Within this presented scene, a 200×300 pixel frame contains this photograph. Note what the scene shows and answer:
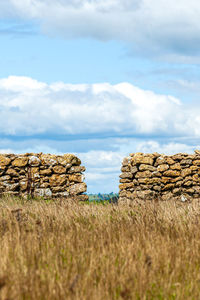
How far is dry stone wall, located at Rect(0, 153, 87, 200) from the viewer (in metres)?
16.3

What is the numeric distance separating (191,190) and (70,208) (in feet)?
32.6

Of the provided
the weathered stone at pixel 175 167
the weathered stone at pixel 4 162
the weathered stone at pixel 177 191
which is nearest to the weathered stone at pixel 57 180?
the weathered stone at pixel 4 162

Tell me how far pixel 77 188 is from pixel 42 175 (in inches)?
58.0

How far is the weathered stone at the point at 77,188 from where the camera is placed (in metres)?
16.5

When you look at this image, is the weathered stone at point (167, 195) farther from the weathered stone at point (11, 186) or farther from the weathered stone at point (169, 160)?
the weathered stone at point (11, 186)

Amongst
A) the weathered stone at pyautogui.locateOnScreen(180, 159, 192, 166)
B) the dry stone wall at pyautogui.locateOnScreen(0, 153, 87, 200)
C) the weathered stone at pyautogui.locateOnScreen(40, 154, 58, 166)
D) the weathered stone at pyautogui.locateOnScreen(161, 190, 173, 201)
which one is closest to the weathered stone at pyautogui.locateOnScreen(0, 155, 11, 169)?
the dry stone wall at pyautogui.locateOnScreen(0, 153, 87, 200)

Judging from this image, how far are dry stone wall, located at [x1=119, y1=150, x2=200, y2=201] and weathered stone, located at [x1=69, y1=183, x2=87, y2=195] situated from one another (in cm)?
193

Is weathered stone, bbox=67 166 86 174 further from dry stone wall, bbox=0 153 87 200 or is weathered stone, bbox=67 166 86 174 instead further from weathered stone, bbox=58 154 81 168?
weathered stone, bbox=58 154 81 168

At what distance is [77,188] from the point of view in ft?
54.3

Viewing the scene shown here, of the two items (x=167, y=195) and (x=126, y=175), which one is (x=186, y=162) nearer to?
(x=167, y=195)

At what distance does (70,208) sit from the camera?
365 inches

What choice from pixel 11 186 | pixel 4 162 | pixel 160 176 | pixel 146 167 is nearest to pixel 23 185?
pixel 11 186

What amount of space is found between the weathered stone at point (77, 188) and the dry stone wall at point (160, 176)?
6.33ft

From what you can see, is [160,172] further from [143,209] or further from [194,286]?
[194,286]
